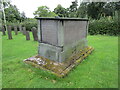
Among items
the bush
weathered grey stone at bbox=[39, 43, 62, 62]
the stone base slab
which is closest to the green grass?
the stone base slab

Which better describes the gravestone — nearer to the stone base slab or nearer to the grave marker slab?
the grave marker slab

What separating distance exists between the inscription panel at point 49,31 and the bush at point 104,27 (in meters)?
8.41

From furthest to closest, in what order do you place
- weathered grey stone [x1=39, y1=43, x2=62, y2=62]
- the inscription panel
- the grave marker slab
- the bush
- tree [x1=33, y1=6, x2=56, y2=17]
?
1. tree [x1=33, y1=6, x2=56, y2=17]
2. the bush
3. weathered grey stone [x1=39, y1=43, x2=62, y2=62]
4. the inscription panel
5. the grave marker slab

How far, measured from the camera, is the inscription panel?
2734 mm

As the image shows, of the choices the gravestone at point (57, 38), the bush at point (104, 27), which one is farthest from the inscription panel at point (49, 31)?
the bush at point (104, 27)

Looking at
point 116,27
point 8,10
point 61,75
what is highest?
point 8,10

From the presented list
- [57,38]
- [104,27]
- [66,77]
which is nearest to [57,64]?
[66,77]

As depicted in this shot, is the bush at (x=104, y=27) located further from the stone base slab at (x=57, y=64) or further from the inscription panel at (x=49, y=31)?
the inscription panel at (x=49, y=31)

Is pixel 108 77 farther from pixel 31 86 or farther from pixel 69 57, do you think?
pixel 31 86

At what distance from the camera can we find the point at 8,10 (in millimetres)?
21672

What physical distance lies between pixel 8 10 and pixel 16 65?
23677 mm

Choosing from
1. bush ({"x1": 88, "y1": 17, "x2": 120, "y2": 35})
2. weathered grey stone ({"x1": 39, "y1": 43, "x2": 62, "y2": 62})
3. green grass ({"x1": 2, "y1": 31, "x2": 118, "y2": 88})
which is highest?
bush ({"x1": 88, "y1": 17, "x2": 120, "y2": 35})

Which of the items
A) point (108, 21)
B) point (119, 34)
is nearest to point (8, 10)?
point (108, 21)

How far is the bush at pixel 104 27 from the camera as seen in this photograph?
8.92m
